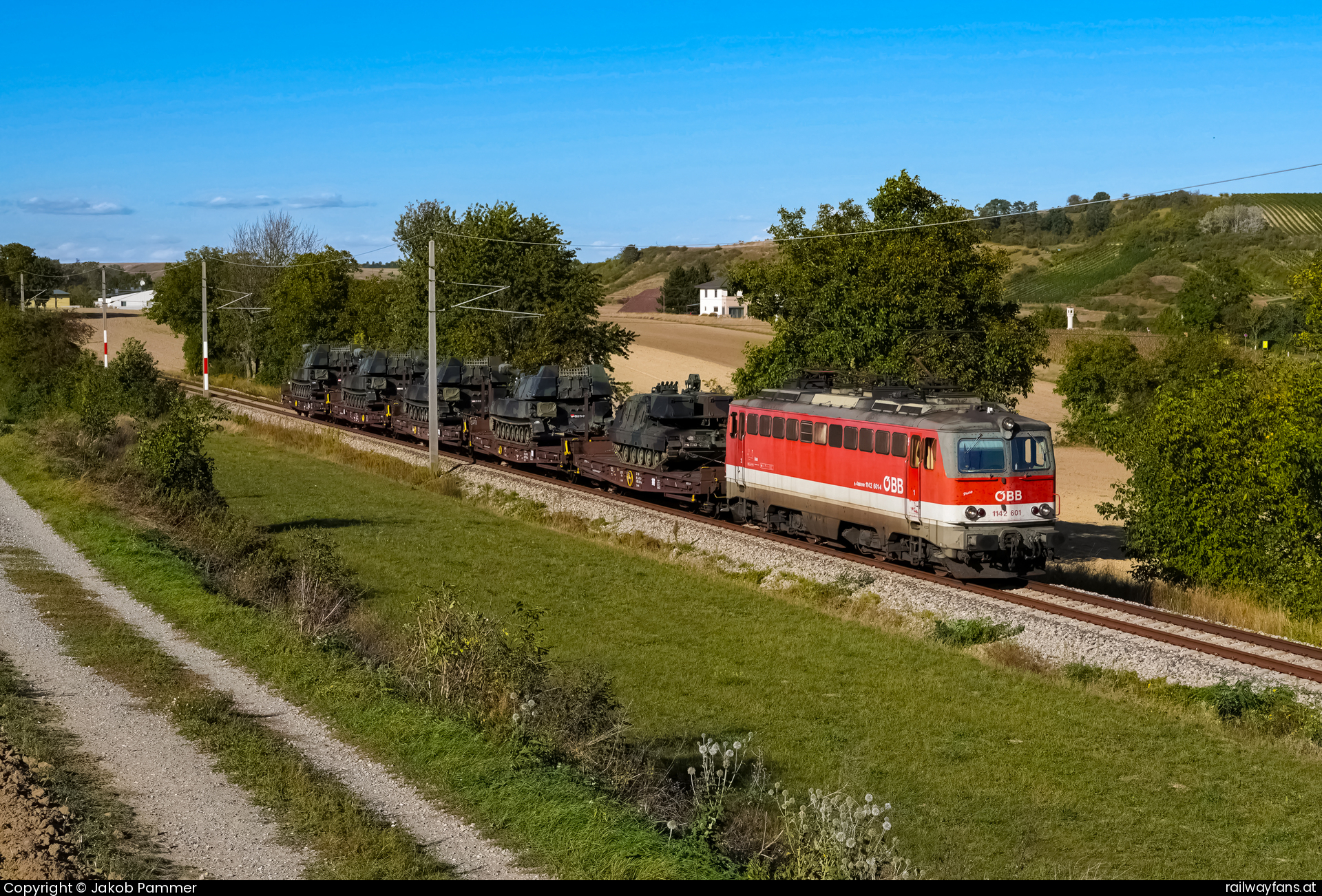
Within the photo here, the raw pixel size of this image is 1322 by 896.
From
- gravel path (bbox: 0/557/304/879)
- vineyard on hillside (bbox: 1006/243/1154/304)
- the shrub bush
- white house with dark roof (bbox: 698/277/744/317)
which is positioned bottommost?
gravel path (bbox: 0/557/304/879)

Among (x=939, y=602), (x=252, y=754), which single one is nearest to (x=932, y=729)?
(x=939, y=602)

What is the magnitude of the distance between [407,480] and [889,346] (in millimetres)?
16101

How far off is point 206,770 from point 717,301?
146m

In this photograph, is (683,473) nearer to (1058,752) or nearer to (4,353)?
(1058,752)

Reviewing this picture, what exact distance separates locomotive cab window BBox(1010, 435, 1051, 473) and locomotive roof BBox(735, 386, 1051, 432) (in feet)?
0.67

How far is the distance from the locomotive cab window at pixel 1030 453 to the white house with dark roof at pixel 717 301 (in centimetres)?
12762

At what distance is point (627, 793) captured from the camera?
1140 centimetres

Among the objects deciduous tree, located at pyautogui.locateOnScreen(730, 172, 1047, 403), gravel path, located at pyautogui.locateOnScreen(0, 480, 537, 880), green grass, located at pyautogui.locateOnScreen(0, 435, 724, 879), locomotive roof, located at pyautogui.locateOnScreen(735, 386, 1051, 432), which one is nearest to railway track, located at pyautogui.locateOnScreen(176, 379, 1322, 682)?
locomotive roof, located at pyautogui.locateOnScreen(735, 386, 1051, 432)

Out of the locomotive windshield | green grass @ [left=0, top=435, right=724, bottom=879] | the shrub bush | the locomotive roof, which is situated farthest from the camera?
the shrub bush

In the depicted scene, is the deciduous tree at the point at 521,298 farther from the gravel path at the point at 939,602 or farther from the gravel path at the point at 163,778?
the gravel path at the point at 163,778

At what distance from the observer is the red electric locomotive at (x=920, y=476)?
21609 millimetres

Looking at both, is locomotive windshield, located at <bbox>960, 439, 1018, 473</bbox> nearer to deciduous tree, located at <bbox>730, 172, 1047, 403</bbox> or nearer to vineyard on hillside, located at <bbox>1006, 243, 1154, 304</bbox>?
deciduous tree, located at <bbox>730, 172, 1047, 403</bbox>

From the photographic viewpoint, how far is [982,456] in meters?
21.6

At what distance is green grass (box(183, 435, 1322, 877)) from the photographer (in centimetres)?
1143
